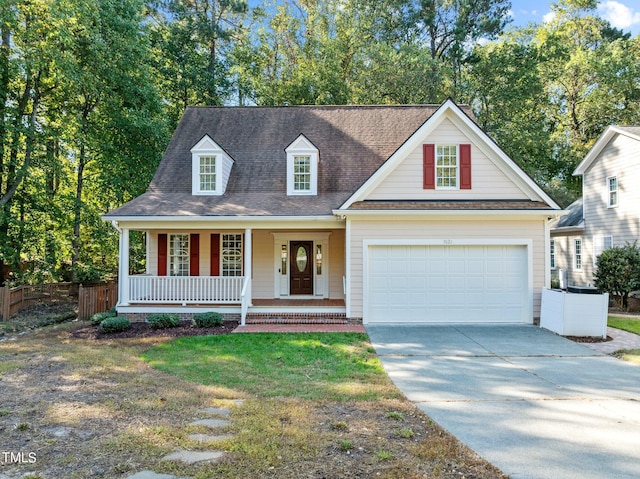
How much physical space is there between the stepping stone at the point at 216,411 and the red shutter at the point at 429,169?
8.82 meters

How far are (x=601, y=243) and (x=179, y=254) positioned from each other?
18074mm

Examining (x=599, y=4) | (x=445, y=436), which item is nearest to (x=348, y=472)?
(x=445, y=436)

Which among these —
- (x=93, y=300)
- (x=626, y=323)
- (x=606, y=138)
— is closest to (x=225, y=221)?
(x=93, y=300)

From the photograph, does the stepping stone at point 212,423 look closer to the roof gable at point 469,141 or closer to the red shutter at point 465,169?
the roof gable at point 469,141

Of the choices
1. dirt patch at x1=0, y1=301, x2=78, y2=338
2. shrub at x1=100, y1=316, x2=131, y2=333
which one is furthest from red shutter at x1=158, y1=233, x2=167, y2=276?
dirt patch at x1=0, y1=301, x2=78, y2=338

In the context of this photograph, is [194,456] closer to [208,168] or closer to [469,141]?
[469,141]

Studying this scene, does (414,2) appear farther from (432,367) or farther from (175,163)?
(432,367)

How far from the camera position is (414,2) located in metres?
27.0

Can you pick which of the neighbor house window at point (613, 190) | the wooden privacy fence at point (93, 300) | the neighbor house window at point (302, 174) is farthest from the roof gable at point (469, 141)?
the wooden privacy fence at point (93, 300)

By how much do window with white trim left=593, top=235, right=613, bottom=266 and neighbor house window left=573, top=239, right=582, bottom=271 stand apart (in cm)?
130

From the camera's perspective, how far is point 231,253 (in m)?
13.8

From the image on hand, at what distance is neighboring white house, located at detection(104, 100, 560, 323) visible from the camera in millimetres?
11312

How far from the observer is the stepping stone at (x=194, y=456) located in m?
3.70

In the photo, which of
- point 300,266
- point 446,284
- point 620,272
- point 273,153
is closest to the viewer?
point 446,284
